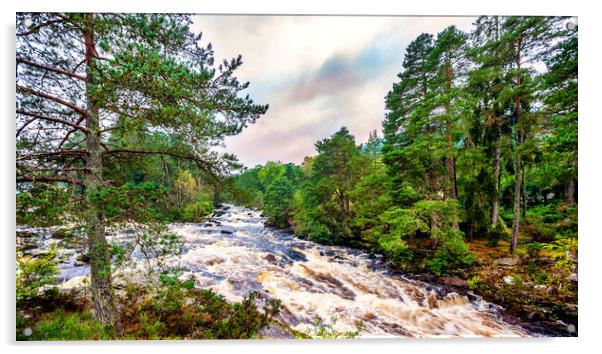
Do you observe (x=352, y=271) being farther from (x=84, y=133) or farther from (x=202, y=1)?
(x=202, y=1)

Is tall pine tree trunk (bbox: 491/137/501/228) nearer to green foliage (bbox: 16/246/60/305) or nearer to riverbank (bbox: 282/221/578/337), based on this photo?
riverbank (bbox: 282/221/578/337)

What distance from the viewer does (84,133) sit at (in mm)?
2689

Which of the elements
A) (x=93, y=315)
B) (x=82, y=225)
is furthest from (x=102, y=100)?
(x=93, y=315)

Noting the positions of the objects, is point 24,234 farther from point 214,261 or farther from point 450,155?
point 450,155

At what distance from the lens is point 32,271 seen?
8.76 ft

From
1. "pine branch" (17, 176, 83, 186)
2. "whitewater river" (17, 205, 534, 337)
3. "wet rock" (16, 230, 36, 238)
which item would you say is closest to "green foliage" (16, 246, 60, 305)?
"whitewater river" (17, 205, 534, 337)

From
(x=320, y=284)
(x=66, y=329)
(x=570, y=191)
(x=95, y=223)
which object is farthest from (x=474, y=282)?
(x=66, y=329)

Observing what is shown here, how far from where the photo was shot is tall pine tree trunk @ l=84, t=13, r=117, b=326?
7.36 ft

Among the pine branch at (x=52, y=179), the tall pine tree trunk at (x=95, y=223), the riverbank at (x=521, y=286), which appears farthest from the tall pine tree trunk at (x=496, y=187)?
the pine branch at (x=52, y=179)

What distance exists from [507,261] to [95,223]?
17.7 feet

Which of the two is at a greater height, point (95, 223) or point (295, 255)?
point (95, 223)

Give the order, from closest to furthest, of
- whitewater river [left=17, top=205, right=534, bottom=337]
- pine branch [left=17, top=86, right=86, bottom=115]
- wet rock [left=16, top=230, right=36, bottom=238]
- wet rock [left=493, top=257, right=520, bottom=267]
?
1. wet rock [left=16, top=230, right=36, bottom=238]
2. pine branch [left=17, top=86, right=86, bottom=115]
3. whitewater river [left=17, top=205, right=534, bottom=337]
4. wet rock [left=493, top=257, right=520, bottom=267]

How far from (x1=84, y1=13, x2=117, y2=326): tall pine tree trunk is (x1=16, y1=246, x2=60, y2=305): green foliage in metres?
0.53

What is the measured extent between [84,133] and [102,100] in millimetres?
831
